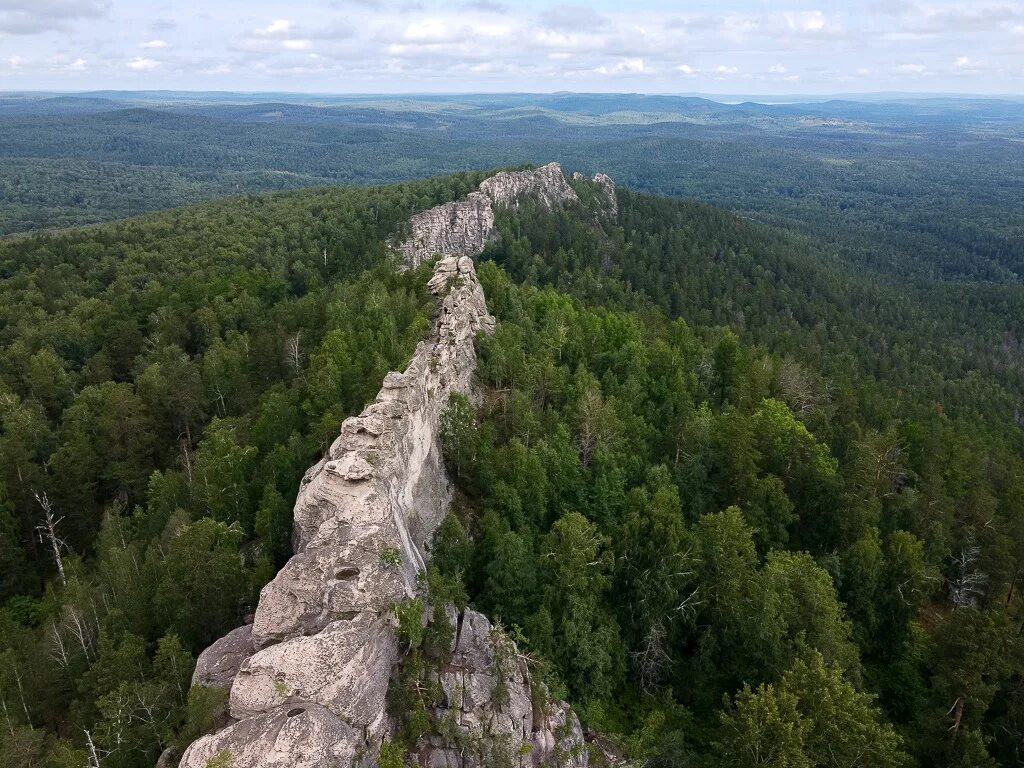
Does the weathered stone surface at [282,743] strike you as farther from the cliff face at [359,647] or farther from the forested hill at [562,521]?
the forested hill at [562,521]

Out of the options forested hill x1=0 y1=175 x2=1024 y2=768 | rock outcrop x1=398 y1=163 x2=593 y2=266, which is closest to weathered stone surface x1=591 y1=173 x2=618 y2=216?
rock outcrop x1=398 y1=163 x2=593 y2=266

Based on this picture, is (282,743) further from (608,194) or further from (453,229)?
(608,194)

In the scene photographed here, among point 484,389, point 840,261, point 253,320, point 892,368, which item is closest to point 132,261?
point 253,320

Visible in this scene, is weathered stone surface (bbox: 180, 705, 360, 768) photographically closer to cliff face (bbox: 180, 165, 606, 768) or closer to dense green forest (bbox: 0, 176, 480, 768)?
cliff face (bbox: 180, 165, 606, 768)

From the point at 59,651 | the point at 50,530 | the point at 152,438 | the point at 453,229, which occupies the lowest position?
the point at 50,530

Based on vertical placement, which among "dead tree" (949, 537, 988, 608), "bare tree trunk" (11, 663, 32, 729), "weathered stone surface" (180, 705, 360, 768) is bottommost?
"dead tree" (949, 537, 988, 608)

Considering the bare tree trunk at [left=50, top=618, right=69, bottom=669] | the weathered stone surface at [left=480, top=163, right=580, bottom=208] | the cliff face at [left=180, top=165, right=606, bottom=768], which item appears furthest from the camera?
the weathered stone surface at [left=480, top=163, right=580, bottom=208]

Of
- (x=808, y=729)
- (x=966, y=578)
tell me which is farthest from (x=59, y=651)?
(x=966, y=578)

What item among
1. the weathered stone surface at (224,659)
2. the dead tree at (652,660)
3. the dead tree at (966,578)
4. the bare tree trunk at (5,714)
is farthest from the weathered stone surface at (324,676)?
the dead tree at (966,578)
